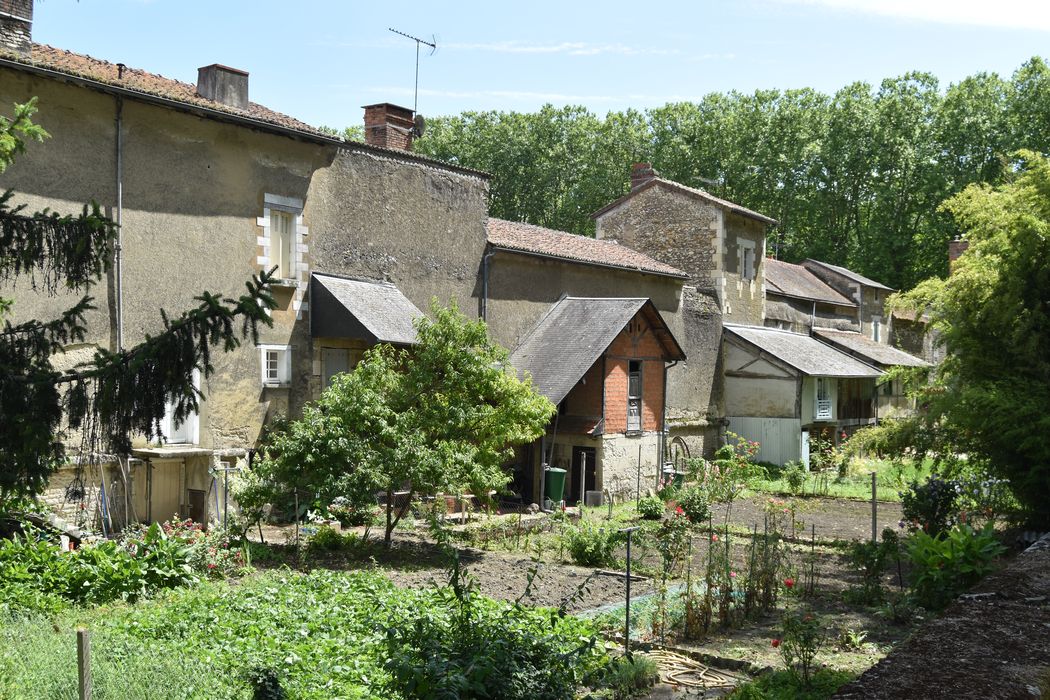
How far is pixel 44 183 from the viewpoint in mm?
13516

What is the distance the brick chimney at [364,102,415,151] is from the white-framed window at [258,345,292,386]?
626 cm

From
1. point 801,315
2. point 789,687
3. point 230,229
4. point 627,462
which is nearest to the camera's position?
point 789,687

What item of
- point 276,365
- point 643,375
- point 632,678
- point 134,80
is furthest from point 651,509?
point 134,80

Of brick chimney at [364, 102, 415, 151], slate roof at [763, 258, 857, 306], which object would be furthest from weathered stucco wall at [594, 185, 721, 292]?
brick chimney at [364, 102, 415, 151]

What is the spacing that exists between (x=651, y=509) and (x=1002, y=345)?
7.47 m

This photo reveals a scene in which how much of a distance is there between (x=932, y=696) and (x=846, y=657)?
6527 millimetres

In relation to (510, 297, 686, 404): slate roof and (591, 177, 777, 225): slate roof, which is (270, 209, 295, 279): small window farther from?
(591, 177, 777, 225): slate roof

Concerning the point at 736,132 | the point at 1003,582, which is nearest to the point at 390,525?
the point at 1003,582

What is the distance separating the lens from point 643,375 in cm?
→ 2217

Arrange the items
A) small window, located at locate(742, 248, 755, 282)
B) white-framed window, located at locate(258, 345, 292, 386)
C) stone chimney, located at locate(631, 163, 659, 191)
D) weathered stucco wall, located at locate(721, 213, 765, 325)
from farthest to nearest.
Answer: stone chimney, located at locate(631, 163, 659, 191), small window, located at locate(742, 248, 755, 282), weathered stucco wall, located at locate(721, 213, 765, 325), white-framed window, located at locate(258, 345, 292, 386)

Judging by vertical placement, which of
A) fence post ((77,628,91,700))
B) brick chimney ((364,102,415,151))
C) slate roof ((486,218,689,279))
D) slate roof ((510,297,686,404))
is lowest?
fence post ((77,628,91,700))

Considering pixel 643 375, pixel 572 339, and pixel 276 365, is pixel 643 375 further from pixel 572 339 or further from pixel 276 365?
pixel 276 365

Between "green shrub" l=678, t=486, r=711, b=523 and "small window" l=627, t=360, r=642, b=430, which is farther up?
"small window" l=627, t=360, r=642, b=430

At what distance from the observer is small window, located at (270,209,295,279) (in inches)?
664
